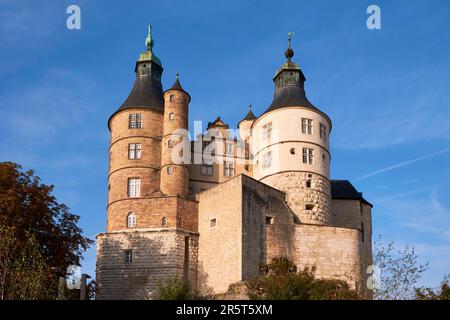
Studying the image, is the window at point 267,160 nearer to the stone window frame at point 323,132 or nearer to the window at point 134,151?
the stone window frame at point 323,132

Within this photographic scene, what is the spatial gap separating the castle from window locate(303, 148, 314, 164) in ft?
0.24

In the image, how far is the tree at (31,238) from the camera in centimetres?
3024

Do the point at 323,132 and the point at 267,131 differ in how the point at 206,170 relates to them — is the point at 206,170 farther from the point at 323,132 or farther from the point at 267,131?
the point at 323,132

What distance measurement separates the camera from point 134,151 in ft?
151

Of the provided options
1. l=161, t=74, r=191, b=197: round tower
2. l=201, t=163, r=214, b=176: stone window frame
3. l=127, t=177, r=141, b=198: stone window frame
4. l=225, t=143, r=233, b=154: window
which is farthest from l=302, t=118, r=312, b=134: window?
l=127, t=177, r=141, b=198: stone window frame

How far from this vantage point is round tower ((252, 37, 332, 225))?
43750mm

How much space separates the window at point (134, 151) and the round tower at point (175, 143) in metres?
1.59

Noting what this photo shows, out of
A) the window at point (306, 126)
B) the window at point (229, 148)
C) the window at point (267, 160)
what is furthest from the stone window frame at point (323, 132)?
the window at point (229, 148)

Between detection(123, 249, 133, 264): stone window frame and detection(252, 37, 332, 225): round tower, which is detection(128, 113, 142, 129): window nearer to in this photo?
detection(252, 37, 332, 225): round tower

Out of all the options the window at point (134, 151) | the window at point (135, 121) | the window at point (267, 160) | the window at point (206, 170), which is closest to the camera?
the window at point (267, 160)

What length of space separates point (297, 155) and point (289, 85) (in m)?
6.76
